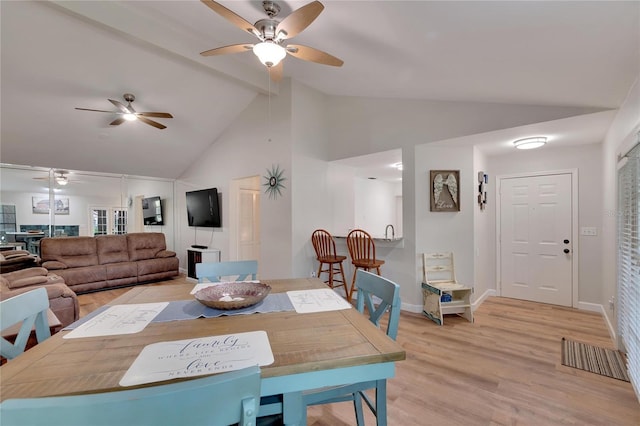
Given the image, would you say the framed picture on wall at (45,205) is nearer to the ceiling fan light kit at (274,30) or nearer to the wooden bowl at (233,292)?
the ceiling fan light kit at (274,30)

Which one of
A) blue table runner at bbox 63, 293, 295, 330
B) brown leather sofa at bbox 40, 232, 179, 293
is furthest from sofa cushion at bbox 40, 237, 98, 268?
blue table runner at bbox 63, 293, 295, 330

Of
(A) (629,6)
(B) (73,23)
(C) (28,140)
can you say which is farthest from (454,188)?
(C) (28,140)

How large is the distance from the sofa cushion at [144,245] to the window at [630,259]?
6978mm

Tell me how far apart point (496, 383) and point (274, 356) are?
208 centimetres

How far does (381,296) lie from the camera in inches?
61.0

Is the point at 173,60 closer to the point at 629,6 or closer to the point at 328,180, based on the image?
the point at 328,180

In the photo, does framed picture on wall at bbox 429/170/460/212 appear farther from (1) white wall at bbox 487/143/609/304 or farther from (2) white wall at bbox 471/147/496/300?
(1) white wall at bbox 487/143/609/304

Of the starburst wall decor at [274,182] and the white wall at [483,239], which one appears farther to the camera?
the starburst wall decor at [274,182]

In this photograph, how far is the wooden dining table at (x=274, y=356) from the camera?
0.82 meters

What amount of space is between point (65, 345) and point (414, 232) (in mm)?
3427

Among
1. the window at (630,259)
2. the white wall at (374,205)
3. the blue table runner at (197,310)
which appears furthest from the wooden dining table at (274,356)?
the white wall at (374,205)

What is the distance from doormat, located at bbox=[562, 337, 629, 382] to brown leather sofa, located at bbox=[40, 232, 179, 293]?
20.9ft

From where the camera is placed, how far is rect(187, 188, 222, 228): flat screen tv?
215 inches

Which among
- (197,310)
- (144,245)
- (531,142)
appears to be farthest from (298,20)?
(144,245)
